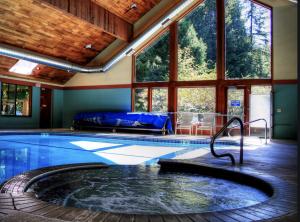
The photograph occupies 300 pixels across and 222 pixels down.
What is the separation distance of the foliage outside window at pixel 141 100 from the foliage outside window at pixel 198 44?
5.31 ft

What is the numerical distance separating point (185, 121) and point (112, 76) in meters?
3.81

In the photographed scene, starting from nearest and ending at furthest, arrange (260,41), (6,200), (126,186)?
(6,200) < (126,186) < (260,41)

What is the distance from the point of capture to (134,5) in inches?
387

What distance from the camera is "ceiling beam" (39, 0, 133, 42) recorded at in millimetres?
7712

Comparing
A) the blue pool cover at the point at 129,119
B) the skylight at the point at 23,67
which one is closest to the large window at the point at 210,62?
the blue pool cover at the point at 129,119

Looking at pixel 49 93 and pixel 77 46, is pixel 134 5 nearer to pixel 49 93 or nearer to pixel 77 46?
pixel 77 46

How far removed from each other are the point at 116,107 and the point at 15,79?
4.17m

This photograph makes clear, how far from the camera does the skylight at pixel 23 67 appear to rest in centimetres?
1078

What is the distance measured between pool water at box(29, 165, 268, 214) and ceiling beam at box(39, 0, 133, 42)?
5.26m

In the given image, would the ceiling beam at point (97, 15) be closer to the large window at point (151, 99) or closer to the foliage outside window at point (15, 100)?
the large window at point (151, 99)

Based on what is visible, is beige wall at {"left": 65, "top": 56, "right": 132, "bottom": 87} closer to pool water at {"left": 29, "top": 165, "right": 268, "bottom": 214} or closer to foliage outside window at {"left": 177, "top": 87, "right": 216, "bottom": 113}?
foliage outside window at {"left": 177, "top": 87, "right": 216, "bottom": 113}

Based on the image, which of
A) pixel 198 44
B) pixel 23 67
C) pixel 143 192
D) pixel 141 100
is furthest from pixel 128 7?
pixel 143 192

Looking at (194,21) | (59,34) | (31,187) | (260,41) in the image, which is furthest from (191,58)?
(31,187)

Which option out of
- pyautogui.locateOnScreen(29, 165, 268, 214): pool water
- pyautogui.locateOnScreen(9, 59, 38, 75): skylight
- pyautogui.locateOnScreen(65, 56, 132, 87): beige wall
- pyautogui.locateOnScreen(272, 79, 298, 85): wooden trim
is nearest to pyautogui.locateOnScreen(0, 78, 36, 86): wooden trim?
pyautogui.locateOnScreen(9, 59, 38, 75): skylight
